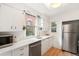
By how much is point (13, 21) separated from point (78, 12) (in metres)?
3.05

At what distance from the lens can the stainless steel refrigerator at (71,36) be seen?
3.63 m

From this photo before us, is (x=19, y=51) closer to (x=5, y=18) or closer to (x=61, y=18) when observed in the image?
(x=5, y=18)

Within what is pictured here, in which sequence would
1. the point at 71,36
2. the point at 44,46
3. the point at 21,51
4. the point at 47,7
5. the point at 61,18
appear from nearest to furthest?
the point at 21,51
the point at 47,7
the point at 44,46
the point at 71,36
the point at 61,18

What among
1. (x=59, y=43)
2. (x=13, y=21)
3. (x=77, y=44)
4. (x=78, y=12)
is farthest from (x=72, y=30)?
(x=13, y=21)

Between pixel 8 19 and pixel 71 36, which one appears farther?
pixel 71 36

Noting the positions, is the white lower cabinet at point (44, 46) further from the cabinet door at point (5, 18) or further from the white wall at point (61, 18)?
the cabinet door at point (5, 18)

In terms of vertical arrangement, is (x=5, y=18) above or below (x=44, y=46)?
above

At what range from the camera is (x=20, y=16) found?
2.41 m

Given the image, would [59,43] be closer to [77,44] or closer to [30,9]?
[77,44]

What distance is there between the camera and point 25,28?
112 inches

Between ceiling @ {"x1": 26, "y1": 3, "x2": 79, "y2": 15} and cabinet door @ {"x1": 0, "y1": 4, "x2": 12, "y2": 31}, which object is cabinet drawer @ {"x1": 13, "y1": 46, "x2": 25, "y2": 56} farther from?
ceiling @ {"x1": 26, "y1": 3, "x2": 79, "y2": 15}

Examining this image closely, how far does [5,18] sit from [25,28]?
106cm

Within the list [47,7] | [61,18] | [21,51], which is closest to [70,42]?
[61,18]

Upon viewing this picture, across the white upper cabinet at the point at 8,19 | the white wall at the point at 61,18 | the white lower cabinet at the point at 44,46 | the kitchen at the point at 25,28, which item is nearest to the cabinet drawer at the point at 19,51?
the kitchen at the point at 25,28
